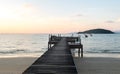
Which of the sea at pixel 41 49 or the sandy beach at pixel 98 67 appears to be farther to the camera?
the sea at pixel 41 49

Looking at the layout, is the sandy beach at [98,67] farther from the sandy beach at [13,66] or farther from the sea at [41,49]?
the sea at [41,49]

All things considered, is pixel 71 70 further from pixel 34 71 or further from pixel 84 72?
pixel 84 72

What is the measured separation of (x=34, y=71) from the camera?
10.7 meters

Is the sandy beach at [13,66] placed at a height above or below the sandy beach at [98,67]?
above

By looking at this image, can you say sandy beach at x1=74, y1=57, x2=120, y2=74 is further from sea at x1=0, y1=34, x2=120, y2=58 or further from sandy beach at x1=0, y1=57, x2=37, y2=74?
sea at x1=0, y1=34, x2=120, y2=58

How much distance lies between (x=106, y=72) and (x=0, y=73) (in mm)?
6751

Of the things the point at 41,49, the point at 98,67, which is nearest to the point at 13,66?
the point at 98,67

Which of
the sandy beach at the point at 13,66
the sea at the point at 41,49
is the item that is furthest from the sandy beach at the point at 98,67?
the sea at the point at 41,49

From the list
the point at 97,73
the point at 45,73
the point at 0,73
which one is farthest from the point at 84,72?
the point at 45,73

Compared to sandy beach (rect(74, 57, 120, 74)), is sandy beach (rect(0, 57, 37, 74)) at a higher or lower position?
higher

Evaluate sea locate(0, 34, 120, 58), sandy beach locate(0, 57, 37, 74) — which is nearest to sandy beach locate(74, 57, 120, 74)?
sandy beach locate(0, 57, 37, 74)

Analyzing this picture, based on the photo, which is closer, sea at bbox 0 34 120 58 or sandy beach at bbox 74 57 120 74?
sandy beach at bbox 74 57 120 74

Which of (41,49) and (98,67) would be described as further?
(41,49)

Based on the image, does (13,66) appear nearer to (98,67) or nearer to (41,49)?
(98,67)
